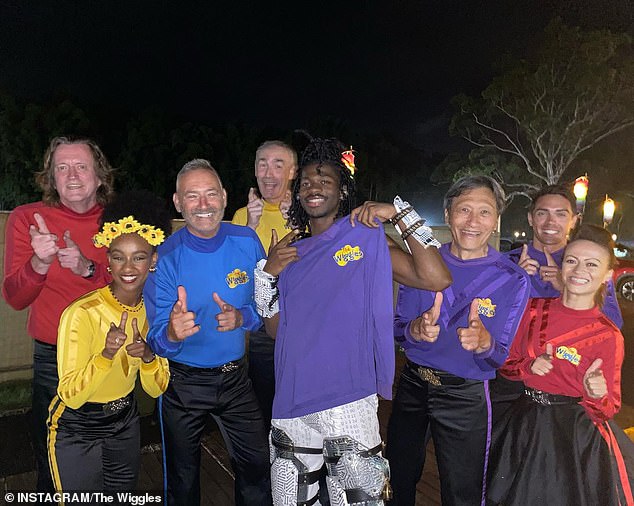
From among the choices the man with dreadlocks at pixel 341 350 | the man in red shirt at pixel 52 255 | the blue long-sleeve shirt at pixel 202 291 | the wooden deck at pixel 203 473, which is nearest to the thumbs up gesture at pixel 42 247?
the man in red shirt at pixel 52 255

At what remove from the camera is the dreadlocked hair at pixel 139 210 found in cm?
293

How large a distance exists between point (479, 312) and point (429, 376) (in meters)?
0.48

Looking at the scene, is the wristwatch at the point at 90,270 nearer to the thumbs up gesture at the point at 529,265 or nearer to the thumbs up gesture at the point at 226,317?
the thumbs up gesture at the point at 226,317

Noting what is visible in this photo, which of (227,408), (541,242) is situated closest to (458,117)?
(541,242)

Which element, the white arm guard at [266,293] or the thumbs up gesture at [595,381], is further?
the white arm guard at [266,293]

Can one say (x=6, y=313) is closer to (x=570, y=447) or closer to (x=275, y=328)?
(x=275, y=328)

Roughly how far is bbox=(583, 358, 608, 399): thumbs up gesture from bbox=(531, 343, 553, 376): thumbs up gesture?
7.3 inches

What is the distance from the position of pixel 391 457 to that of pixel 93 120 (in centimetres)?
3490

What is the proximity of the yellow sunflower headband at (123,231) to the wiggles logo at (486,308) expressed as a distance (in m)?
1.99

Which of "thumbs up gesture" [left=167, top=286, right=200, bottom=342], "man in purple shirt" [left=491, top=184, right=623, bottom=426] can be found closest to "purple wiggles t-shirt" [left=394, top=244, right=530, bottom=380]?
"man in purple shirt" [left=491, top=184, right=623, bottom=426]

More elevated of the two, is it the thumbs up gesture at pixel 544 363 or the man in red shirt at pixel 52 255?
the man in red shirt at pixel 52 255

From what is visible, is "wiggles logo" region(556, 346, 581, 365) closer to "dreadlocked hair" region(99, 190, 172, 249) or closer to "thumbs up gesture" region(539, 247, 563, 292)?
"thumbs up gesture" region(539, 247, 563, 292)

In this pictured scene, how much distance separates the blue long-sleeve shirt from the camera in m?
2.74

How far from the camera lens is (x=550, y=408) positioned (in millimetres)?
2652
